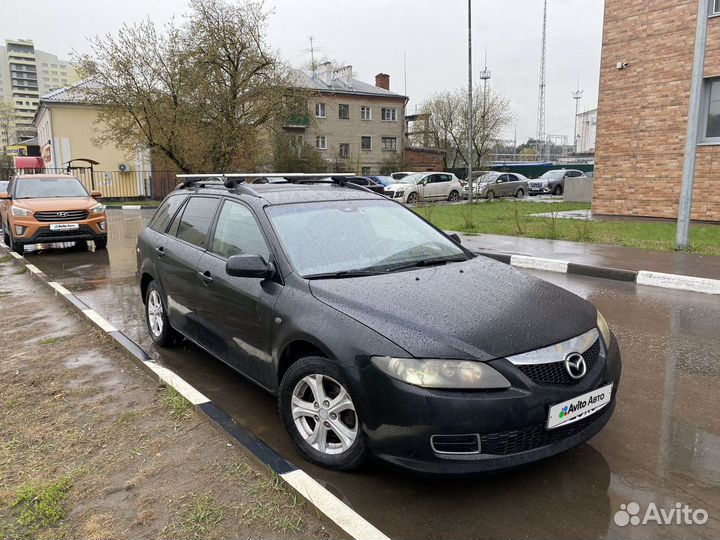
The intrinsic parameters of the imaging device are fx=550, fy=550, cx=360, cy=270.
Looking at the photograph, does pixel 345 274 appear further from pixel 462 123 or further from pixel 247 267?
pixel 462 123

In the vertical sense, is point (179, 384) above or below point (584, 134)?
below

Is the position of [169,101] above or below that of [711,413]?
above

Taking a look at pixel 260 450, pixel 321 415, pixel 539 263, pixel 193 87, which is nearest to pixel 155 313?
pixel 260 450

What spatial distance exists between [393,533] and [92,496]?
1627 millimetres

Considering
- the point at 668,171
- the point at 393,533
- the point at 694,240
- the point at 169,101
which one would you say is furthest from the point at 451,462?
the point at 169,101

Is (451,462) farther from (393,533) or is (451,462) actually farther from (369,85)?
(369,85)

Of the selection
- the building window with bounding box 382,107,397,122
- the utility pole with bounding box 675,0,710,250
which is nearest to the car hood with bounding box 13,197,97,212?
the utility pole with bounding box 675,0,710,250

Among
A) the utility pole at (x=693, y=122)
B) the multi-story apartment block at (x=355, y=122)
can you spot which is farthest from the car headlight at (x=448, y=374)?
the multi-story apartment block at (x=355, y=122)

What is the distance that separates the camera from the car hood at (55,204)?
11758 mm

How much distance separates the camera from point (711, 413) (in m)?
3.75

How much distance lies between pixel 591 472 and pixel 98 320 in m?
5.29

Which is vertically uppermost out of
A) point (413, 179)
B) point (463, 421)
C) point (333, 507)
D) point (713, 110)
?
point (713, 110)

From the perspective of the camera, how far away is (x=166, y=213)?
5.59 metres

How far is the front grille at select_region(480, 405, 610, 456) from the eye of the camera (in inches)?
103
